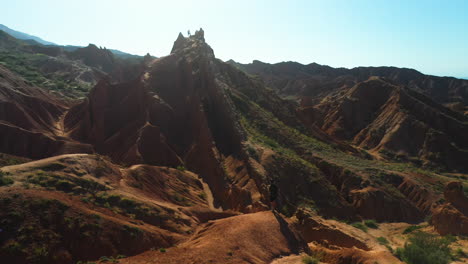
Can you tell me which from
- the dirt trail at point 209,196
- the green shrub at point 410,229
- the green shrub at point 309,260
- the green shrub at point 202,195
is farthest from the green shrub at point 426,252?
the green shrub at point 202,195

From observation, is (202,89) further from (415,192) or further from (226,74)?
(415,192)

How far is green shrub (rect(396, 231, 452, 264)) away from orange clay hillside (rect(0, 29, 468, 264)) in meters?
0.51

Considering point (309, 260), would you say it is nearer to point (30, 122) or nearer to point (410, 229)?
point (410, 229)

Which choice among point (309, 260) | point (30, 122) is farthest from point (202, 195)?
point (30, 122)

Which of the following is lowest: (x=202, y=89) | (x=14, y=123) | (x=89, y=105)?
(x=14, y=123)

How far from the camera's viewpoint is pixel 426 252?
17.3 metres

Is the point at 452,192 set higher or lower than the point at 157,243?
higher

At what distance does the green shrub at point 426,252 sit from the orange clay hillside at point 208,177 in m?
0.51

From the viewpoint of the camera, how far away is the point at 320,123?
237 feet

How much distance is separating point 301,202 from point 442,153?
37.4 meters

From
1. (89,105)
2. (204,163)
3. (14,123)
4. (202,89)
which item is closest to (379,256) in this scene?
(204,163)

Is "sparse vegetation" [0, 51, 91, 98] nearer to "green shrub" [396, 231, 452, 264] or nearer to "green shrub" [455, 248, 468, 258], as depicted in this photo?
"green shrub" [396, 231, 452, 264]

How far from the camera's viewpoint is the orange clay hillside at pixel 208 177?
49.5ft

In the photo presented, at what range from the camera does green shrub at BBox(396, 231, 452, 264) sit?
16703 mm
